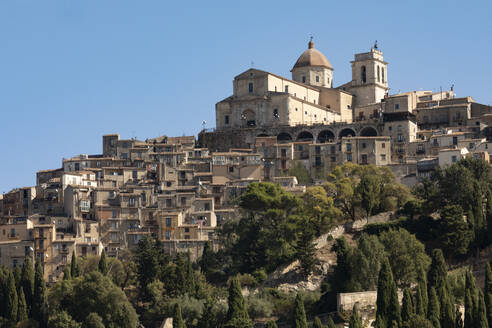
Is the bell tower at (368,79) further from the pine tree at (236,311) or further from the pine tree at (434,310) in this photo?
the pine tree at (434,310)

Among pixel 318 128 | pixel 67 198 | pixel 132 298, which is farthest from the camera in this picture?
pixel 318 128

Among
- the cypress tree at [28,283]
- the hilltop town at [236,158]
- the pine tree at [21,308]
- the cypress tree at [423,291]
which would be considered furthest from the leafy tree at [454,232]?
the pine tree at [21,308]

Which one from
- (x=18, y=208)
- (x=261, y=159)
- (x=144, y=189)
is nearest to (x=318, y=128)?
(x=261, y=159)

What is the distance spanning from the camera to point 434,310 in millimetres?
62375

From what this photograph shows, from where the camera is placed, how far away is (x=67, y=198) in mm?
90375

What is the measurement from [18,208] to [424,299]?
41.2 metres

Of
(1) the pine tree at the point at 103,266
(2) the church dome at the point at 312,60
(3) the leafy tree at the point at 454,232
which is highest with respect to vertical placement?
(2) the church dome at the point at 312,60

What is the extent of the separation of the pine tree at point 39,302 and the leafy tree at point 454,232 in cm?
2475

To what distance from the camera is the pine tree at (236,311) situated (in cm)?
6644

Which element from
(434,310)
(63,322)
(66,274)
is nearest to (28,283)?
(66,274)

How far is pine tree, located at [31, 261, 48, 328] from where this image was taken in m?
72.9

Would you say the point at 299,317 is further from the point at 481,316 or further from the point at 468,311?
the point at 481,316

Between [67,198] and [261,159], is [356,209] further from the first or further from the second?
[67,198]

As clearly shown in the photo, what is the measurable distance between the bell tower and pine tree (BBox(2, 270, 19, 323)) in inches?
1953
